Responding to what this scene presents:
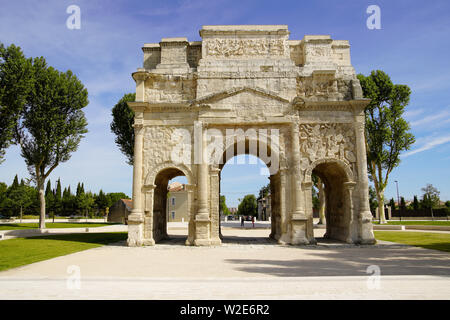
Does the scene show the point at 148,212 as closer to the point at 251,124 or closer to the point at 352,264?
the point at 251,124

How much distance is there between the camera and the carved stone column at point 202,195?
14.2 metres

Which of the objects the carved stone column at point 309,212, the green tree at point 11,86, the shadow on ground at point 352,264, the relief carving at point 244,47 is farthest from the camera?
the green tree at point 11,86

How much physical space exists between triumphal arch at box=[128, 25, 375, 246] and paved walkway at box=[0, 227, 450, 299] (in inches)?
166

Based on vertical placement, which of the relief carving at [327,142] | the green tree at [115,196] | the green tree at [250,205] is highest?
the relief carving at [327,142]

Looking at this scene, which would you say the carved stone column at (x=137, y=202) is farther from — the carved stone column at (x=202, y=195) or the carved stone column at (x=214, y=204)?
the carved stone column at (x=214, y=204)

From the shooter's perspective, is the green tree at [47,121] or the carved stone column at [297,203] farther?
the green tree at [47,121]

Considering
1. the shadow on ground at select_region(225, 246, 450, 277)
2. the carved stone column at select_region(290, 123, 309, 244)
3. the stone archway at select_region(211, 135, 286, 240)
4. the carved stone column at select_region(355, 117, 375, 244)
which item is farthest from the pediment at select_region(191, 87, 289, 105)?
the shadow on ground at select_region(225, 246, 450, 277)

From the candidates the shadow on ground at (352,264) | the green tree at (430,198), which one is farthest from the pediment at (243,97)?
the green tree at (430,198)

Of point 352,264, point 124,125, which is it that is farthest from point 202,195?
point 124,125

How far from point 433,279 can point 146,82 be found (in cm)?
1465

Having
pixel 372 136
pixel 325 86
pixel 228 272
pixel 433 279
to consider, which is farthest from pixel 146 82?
pixel 372 136

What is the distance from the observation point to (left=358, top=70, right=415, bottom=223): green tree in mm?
25531

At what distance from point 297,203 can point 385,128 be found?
15795 mm

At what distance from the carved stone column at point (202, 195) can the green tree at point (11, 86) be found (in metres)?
13.4
